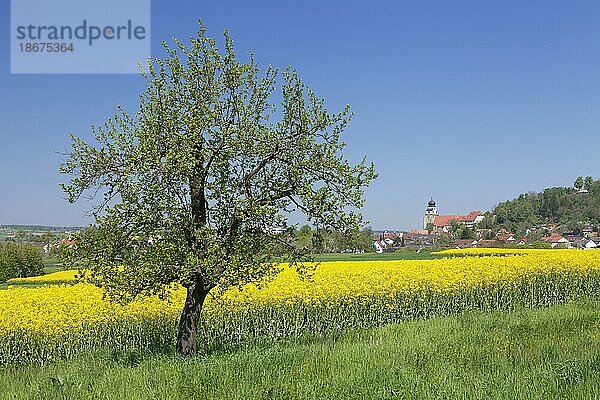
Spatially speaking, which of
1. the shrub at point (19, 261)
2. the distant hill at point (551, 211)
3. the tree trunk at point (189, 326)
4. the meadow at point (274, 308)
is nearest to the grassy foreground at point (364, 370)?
the tree trunk at point (189, 326)

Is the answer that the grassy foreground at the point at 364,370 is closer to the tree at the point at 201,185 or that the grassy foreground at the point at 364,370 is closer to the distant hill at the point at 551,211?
the tree at the point at 201,185

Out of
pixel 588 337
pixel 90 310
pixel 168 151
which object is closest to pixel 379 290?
pixel 588 337

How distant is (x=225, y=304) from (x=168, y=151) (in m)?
5.65

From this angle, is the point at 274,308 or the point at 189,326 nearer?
the point at 189,326

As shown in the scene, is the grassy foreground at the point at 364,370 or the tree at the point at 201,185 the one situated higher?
the tree at the point at 201,185

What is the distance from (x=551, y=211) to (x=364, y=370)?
366 feet

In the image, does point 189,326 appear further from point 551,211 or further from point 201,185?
point 551,211

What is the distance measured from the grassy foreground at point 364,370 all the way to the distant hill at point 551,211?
313ft

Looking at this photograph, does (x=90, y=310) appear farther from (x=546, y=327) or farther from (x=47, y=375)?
(x=546, y=327)

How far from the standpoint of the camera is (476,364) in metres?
9.35

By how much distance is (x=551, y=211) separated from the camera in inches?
4382

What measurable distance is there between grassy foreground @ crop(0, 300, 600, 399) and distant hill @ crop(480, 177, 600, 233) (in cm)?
9537

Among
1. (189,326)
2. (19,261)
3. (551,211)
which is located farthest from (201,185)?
(551,211)

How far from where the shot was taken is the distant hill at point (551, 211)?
104938mm
